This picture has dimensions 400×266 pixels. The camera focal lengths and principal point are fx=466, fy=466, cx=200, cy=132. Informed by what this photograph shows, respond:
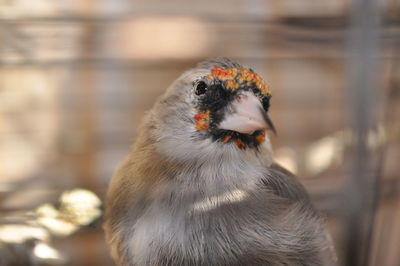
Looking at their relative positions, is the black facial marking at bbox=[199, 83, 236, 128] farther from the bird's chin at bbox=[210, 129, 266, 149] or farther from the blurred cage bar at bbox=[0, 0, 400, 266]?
the blurred cage bar at bbox=[0, 0, 400, 266]

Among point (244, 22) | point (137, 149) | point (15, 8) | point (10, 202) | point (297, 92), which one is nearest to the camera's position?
point (137, 149)

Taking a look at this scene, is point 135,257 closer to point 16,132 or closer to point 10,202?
point 10,202

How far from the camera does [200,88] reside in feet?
2.91

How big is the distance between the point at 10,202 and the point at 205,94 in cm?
79

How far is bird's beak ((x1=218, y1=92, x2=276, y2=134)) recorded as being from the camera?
0.79m

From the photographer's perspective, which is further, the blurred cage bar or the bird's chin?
the blurred cage bar

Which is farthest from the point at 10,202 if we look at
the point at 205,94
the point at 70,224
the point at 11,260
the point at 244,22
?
the point at 244,22

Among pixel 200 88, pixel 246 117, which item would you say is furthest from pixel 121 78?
pixel 246 117

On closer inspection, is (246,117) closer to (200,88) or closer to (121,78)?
(200,88)

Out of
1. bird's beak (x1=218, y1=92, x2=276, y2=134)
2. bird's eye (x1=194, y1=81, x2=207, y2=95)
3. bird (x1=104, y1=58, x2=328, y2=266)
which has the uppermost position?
bird's eye (x1=194, y1=81, x2=207, y2=95)

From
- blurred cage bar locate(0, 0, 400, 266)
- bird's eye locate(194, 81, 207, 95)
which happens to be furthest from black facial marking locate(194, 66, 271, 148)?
blurred cage bar locate(0, 0, 400, 266)

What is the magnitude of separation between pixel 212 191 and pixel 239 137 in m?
0.11

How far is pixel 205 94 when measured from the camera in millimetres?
870

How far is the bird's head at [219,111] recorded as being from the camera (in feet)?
2.68
